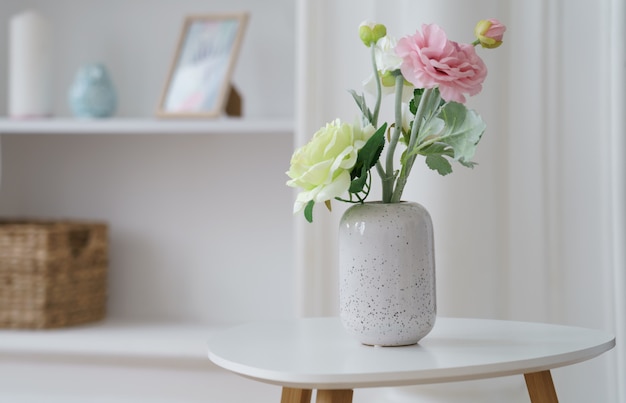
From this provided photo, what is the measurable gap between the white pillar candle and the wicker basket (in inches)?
11.0

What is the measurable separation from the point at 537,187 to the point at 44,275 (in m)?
1.08

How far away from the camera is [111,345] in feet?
6.36

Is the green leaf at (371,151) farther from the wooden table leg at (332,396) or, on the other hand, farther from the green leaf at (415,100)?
the wooden table leg at (332,396)

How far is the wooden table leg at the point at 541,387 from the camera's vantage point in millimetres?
1141

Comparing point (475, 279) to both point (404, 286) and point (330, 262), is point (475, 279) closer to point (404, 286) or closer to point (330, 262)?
point (330, 262)

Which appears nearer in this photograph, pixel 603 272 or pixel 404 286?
pixel 404 286

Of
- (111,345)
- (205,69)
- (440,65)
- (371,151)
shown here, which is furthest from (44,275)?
(440,65)

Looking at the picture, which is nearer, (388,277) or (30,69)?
(388,277)

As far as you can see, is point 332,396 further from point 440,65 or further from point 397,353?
point 440,65

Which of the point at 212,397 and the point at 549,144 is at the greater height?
the point at 549,144

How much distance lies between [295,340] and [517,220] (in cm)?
62

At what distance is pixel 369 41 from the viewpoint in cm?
120

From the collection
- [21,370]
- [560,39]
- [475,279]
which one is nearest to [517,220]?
[475,279]

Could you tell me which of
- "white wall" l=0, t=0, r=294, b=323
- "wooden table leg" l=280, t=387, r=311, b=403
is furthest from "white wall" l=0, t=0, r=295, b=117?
"wooden table leg" l=280, t=387, r=311, b=403
